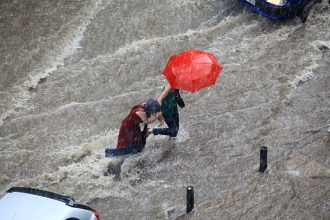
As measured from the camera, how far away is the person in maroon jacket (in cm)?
993

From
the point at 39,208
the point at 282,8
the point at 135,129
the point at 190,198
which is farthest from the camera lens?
the point at 282,8

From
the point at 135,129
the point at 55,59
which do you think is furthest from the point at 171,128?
the point at 55,59

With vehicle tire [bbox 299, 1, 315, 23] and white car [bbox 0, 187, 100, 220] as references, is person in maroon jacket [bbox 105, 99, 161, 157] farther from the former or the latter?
vehicle tire [bbox 299, 1, 315, 23]

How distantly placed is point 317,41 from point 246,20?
72.4 inches

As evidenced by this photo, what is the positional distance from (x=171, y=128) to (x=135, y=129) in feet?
2.91

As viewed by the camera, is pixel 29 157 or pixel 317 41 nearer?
pixel 29 157

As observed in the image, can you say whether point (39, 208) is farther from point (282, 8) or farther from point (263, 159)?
point (282, 8)

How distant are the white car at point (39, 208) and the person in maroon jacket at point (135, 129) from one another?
85.3 inches

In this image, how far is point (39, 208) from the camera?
25.4ft

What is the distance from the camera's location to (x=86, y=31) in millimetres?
14289

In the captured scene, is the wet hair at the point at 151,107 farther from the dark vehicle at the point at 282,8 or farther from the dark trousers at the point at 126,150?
the dark vehicle at the point at 282,8

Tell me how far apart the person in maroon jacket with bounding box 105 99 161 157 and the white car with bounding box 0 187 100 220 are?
2.17m

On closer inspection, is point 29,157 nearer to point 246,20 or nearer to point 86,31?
point 86,31

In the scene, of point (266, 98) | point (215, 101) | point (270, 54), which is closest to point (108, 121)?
point (215, 101)
